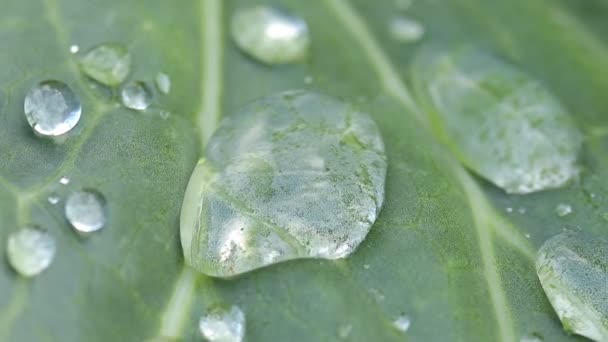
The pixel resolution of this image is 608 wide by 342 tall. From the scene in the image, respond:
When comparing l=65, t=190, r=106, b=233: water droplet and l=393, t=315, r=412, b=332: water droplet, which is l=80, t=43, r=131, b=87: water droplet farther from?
l=393, t=315, r=412, b=332: water droplet

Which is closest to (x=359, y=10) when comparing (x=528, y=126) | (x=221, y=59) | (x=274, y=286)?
(x=221, y=59)

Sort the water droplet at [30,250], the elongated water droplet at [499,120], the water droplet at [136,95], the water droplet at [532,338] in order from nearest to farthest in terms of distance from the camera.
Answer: the water droplet at [30,250] < the water droplet at [532,338] < the water droplet at [136,95] < the elongated water droplet at [499,120]

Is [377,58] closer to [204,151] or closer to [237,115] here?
[237,115]

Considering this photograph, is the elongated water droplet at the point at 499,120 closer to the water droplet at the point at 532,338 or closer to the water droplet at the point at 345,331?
the water droplet at the point at 532,338

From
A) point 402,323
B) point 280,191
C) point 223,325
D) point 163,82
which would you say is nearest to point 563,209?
point 402,323

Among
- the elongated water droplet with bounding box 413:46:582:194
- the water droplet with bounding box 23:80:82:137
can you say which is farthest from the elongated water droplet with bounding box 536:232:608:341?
the water droplet with bounding box 23:80:82:137

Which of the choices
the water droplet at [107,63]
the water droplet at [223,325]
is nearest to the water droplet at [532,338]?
the water droplet at [223,325]
